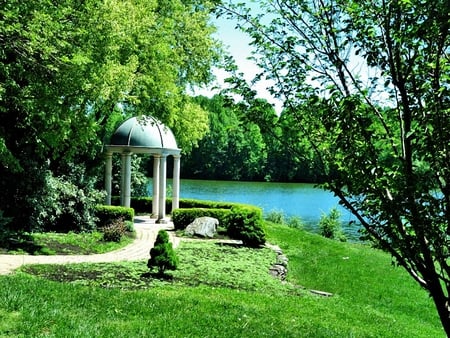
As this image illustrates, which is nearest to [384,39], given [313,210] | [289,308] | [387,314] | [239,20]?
[239,20]

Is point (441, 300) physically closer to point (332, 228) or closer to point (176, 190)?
point (176, 190)

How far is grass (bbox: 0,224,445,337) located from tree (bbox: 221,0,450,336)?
2.84 m

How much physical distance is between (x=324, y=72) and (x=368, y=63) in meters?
0.47

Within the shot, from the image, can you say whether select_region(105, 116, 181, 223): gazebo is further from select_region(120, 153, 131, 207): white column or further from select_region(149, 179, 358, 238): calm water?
select_region(149, 179, 358, 238): calm water

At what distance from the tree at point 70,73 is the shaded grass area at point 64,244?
122cm

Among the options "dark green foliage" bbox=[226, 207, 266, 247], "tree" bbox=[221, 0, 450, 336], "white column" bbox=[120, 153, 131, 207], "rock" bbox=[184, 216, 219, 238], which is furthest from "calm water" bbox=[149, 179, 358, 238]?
"tree" bbox=[221, 0, 450, 336]

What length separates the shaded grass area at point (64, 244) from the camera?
11656 mm

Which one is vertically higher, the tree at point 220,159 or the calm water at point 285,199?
the tree at point 220,159

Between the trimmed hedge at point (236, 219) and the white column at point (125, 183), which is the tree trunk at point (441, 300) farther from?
the white column at point (125, 183)

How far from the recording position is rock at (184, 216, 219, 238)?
655 inches

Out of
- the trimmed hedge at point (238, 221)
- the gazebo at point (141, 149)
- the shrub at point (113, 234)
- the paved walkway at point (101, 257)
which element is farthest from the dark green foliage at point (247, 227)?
the gazebo at point (141, 149)

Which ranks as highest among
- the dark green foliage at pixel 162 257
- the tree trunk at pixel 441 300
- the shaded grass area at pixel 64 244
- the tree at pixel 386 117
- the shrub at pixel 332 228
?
the tree at pixel 386 117

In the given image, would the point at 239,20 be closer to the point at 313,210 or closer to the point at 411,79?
the point at 411,79

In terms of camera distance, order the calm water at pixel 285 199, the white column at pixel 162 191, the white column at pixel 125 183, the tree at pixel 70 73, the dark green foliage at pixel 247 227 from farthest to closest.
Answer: the calm water at pixel 285 199 < the white column at pixel 162 191 < the white column at pixel 125 183 < the dark green foliage at pixel 247 227 < the tree at pixel 70 73
